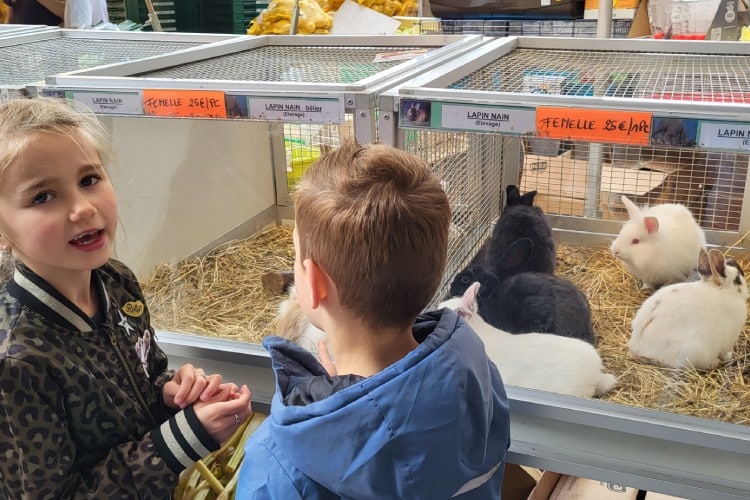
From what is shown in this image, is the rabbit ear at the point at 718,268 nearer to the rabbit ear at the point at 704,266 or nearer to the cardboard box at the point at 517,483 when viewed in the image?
the rabbit ear at the point at 704,266

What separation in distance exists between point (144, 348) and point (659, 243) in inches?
55.8

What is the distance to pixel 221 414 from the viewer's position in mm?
1231

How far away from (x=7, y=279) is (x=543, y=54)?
1607mm

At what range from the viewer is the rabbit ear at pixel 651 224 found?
2.07 meters

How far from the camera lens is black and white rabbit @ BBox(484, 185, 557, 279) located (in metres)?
1.98

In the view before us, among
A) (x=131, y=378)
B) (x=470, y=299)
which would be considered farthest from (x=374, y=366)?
(x=470, y=299)

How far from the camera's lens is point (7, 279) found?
3.99 feet

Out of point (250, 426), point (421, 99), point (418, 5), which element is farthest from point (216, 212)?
point (418, 5)

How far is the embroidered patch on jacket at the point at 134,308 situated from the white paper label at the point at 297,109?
1.44 feet

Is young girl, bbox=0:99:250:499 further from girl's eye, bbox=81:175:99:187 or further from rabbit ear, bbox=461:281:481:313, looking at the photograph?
rabbit ear, bbox=461:281:481:313

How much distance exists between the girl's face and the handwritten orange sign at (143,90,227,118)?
0.34 meters

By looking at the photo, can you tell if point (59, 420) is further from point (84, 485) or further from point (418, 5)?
point (418, 5)

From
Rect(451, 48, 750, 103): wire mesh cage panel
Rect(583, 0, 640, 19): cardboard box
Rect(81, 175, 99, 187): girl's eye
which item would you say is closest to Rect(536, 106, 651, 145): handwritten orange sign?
Rect(451, 48, 750, 103): wire mesh cage panel

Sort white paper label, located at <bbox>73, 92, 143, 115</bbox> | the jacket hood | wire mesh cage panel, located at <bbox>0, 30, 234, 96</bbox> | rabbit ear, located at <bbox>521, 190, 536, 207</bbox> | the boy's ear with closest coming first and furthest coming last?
the jacket hood
the boy's ear
white paper label, located at <bbox>73, 92, 143, 115</bbox>
wire mesh cage panel, located at <bbox>0, 30, 234, 96</bbox>
rabbit ear, located at <bbox>521, 190, 536, 207</bbox>
